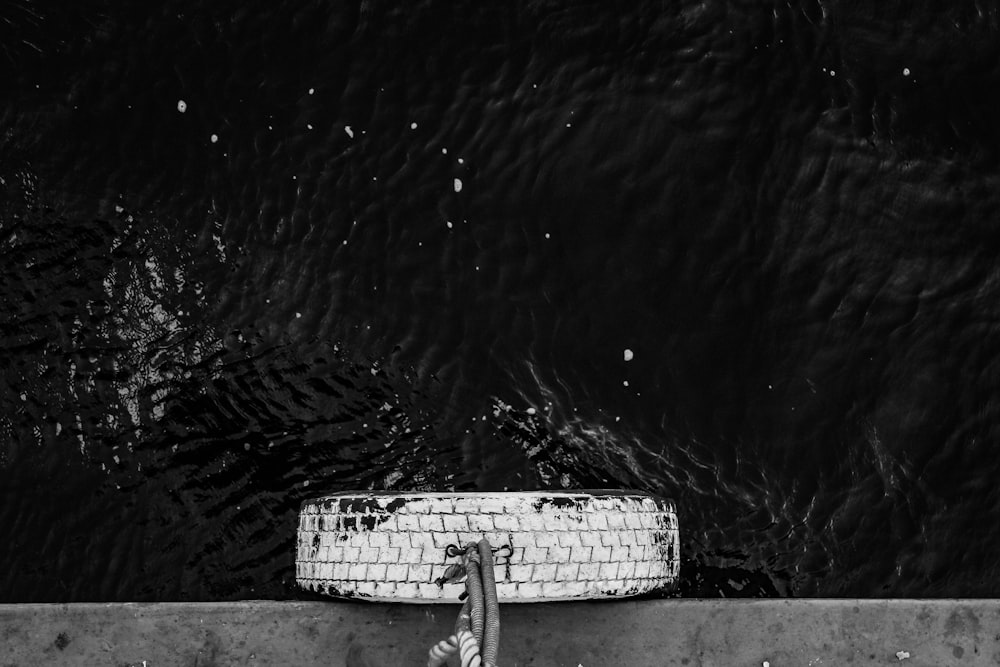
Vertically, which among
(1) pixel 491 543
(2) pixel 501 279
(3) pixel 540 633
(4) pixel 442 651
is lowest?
(4) pixel 442 651

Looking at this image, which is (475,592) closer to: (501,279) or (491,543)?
(491,543)

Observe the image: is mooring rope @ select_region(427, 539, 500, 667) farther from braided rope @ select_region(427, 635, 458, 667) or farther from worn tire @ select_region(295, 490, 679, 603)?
worn tire @ select_region(295, 490, 679, 603)

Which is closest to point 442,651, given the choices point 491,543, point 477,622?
point 477,622

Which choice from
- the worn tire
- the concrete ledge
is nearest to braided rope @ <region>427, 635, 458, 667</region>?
the worn tire

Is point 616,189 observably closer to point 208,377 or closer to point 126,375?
point 208,377

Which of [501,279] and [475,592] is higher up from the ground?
[501,279]
